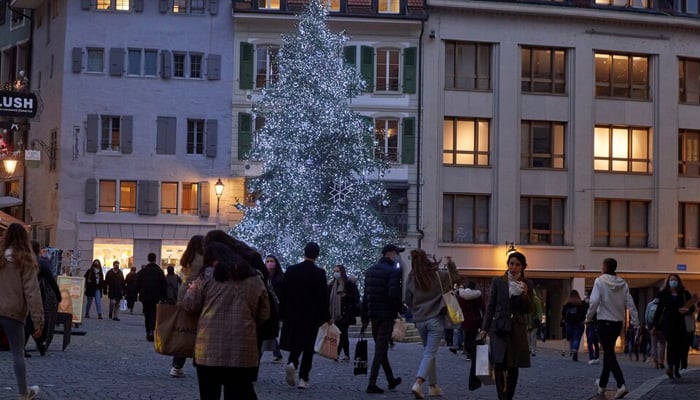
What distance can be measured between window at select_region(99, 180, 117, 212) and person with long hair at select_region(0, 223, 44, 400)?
42.0 meters

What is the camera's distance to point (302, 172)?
146 feet

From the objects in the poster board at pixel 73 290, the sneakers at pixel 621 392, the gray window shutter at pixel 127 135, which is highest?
the gray window shutter at pixel 127 135

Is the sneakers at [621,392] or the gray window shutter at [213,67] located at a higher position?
the gray window shutter at [213,67]

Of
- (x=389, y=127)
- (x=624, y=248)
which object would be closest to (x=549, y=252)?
(x=624, y=248)

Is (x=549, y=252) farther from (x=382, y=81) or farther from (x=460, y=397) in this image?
(x=460, y=397)

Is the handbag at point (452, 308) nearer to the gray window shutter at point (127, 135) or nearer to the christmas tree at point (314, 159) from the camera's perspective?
the christmas tree at point (314, 159)

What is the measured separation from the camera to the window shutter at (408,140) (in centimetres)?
5578

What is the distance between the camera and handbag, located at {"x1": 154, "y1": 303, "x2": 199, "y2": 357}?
1019 centimetres

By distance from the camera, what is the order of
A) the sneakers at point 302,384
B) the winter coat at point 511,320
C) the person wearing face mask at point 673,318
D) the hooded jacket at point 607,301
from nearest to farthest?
the winter coat at point 511,320 → the sneakers at point 302,384 → the hooded jacket at point 607,301 → the person wearing face mask at point 673,318

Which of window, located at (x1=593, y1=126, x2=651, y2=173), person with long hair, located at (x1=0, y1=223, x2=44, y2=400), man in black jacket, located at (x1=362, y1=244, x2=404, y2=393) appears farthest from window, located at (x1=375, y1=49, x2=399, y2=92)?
person with long hair, located at (x1=0, y1=223, x2=44, y2=400)

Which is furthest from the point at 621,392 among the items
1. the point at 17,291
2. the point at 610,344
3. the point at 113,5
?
the point at 113,5

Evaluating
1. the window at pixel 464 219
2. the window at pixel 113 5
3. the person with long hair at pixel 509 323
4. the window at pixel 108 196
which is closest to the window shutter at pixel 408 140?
the window at pixel 464 219

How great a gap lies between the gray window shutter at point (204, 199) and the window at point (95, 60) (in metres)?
6.11

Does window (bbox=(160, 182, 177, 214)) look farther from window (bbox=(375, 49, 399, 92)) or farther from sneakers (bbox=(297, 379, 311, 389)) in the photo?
sneakers (bbox=(297, 379, 311, 389))
